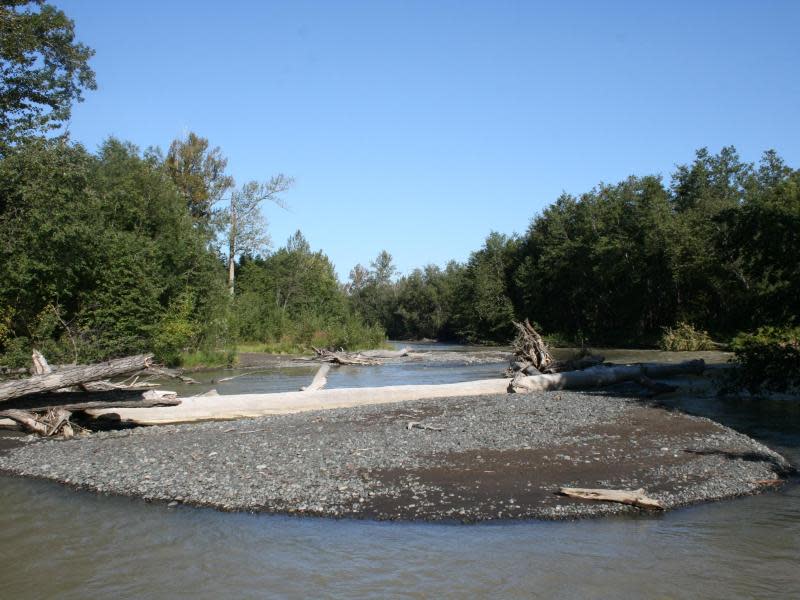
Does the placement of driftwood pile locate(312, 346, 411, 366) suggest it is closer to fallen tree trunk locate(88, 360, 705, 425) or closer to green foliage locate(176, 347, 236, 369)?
green foliage locate(176, 347, 236, 369)

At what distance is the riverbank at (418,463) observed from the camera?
869cm

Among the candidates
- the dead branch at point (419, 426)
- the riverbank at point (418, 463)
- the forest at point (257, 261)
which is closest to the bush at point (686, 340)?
the forest at point (257, 261)

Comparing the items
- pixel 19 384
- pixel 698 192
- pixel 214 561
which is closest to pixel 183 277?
pixel 19 384

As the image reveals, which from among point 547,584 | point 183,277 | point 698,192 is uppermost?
point 698,192

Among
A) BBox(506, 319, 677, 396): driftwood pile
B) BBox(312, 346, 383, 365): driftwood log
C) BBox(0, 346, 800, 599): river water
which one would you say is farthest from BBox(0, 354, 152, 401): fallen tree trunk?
BBox(312, 346, 383, 365): driftwood log

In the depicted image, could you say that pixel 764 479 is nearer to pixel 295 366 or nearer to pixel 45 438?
pixel 45 438

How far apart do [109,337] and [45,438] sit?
1209cm

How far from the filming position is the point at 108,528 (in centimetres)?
805

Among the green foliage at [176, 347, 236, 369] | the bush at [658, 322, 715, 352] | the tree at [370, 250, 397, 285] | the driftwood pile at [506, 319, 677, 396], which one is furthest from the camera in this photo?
the tree at [370, 250, 397, 285]

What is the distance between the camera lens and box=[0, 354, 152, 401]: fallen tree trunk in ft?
46.8

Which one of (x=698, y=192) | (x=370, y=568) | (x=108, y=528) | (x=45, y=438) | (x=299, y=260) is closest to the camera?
(x=370, y=568)

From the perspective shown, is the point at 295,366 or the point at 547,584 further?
the point at 295,366

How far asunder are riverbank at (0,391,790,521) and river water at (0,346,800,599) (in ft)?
1.41

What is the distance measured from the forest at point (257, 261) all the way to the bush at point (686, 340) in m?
0.48
